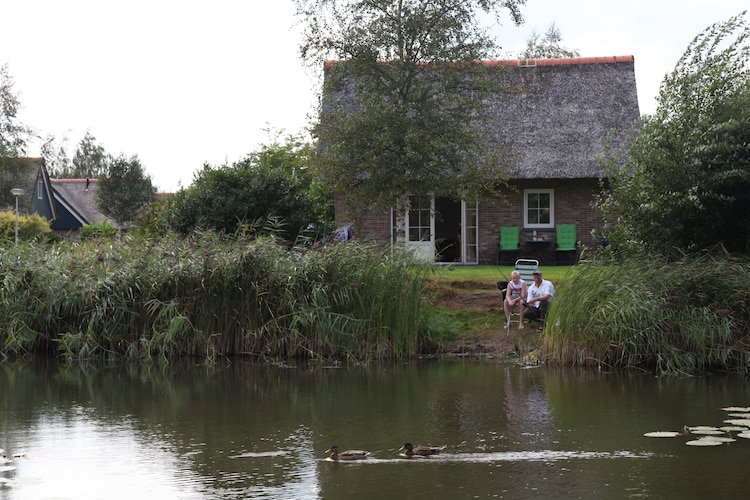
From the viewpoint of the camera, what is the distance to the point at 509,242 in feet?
82.9

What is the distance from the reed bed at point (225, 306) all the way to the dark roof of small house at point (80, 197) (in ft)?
138

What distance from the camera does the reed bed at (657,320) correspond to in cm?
1371

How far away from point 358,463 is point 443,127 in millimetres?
12921

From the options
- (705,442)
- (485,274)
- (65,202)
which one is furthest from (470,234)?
(65,202)

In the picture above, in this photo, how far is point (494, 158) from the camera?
21203mm

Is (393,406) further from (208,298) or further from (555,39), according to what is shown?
(555,39)

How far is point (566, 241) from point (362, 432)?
16.5 meters

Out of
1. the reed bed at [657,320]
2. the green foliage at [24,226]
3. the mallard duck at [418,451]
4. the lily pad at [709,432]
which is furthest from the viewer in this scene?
the green foliage at [24,226]

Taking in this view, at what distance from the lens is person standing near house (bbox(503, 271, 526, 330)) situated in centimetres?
1593

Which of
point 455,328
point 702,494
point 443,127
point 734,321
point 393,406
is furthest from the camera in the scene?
point 443,127

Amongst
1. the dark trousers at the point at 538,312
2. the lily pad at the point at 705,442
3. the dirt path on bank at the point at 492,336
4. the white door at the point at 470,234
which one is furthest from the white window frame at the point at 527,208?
the lily pad at the point at 705,442

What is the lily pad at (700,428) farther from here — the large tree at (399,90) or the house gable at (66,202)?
the house gable at (66,202)

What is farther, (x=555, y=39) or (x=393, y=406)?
(x=555, y=39)

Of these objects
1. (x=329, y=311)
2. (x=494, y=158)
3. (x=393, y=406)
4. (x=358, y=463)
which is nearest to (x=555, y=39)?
(x=494, y=158)
